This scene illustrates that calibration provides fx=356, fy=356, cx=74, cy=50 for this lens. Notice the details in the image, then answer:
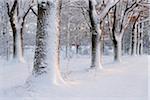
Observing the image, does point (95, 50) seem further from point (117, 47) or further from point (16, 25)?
point (16, 25)

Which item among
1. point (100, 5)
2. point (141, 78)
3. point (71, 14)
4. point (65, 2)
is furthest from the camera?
point (71, 14)

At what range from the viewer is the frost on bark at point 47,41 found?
35.7 feet

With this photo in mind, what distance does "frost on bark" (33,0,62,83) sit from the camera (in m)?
10.9

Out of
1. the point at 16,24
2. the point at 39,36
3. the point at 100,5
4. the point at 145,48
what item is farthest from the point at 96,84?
the point at 145,48

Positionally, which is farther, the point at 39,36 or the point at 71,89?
the point at 39,36

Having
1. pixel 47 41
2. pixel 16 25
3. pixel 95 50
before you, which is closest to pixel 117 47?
pixel 95 50

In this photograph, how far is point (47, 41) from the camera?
1098 centimetres

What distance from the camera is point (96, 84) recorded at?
11820 mm

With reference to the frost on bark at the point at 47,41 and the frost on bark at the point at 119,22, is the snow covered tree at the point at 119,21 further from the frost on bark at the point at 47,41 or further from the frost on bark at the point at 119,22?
the frost on bark at the point at 47,41

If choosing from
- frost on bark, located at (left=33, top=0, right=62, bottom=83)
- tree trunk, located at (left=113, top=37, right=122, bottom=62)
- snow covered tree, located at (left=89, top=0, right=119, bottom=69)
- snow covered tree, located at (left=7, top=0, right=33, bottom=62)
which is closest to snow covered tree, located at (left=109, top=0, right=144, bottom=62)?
tree trunk, located at (left=113, top=37, right=122, bottom=62)

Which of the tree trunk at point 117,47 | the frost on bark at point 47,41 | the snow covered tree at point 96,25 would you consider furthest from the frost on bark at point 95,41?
the tree trunk at point 117,47

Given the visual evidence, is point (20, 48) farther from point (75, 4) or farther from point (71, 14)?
point (71, 14)

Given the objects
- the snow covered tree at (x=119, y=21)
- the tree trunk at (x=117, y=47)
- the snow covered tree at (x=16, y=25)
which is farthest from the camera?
the snow covered tree at (x=16, y=25)

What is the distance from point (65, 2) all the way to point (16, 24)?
390 cm
